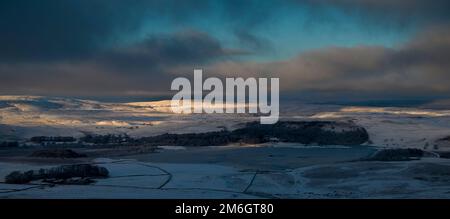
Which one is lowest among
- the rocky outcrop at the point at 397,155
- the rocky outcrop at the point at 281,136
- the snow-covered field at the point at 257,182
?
the snow-covered field at the point at 257,182

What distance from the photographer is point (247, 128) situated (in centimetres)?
4109

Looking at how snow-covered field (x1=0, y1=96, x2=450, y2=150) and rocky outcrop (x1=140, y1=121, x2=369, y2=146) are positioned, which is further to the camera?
snow-covered field (x1=0, y1=96, x2=450, y2=150)

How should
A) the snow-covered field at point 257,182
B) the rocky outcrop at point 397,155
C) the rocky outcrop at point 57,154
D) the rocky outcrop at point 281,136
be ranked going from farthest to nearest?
the rocky outcrop at point 281,136 → the rocky outcrop at point 57,154 → the rocky outcrop at point 397,155 → the snow-covered field at point 257,182

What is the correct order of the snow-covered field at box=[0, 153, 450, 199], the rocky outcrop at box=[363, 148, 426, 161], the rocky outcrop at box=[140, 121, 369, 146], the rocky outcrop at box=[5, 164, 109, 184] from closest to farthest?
the snow-covered field at box=[0, 153, 450, 199], the rocky outcrop at box=[5, 164, 109, 184], the rocky outcrop at box=[363, 148, 426, 161], the rocky outcrop at box=[140, 121, 369, 146]

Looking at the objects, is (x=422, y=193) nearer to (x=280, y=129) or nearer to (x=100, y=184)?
(x=100, y=184)

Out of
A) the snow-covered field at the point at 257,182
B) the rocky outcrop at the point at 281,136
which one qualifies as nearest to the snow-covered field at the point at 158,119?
the rocky outcrop at the point at 281,136

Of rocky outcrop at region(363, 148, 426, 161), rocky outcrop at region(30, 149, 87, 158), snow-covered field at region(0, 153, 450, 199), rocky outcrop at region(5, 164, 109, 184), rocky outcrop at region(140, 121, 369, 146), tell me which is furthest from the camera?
rocky outcrop at region(140, 121, 369, 146)

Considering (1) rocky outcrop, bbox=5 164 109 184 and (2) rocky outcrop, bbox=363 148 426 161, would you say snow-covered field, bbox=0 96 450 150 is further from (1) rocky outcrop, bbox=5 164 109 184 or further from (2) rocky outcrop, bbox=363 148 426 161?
(1) rocky outcrop, bbox=5 164 109 184

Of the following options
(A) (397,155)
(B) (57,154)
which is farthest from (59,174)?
(A) (397,155)

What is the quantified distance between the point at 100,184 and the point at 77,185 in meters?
0.70

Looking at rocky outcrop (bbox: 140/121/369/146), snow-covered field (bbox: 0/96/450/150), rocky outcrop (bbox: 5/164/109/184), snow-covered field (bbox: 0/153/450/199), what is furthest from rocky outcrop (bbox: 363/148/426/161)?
rocky outcrop (bbox: 5/164/109/184)

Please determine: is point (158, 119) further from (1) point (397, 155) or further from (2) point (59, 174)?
(2) point (59, 174)

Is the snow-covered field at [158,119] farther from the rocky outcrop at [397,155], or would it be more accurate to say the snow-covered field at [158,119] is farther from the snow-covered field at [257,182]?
the snow-covered field at [257,182]
